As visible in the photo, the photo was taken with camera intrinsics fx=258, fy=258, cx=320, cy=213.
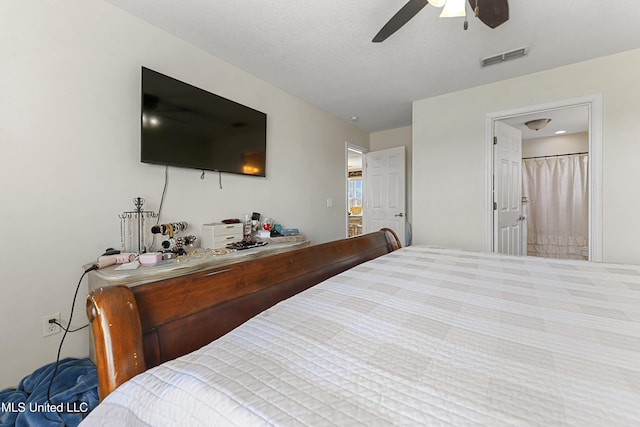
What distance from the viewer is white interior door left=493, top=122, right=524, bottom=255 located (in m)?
2.96

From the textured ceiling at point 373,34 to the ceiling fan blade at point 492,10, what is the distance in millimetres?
417

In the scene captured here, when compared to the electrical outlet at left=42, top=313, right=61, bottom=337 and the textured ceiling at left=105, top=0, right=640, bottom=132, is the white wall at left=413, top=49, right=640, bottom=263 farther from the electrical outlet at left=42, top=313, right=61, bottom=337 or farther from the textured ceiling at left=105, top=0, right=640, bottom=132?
the electrical outlet at left=42, top=313, right=61, bottom=337

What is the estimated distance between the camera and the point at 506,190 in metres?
3.11

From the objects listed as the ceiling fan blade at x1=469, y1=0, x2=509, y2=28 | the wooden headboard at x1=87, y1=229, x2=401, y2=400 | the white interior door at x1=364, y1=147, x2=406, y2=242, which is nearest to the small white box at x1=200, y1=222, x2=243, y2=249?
the wooden headboard at x1=87, y1=229, x2=401, y2=400

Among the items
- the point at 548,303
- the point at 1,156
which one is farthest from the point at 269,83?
the point at 548,303

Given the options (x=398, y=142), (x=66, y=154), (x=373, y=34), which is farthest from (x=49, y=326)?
(x=398, y=142)

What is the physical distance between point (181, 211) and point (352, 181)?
674 centimetres

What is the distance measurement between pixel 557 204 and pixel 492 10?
425 cm

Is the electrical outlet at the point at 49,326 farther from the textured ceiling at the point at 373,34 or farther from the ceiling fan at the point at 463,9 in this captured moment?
the ceiling fan at the point at 463,9

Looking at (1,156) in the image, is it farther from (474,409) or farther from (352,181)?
(352,181)

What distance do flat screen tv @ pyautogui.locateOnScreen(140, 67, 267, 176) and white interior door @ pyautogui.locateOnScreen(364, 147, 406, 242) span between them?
2333mm

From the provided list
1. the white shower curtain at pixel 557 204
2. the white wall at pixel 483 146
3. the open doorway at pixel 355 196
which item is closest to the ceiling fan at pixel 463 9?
the white wall at pixel 483 146

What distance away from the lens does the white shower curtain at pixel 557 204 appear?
411cm

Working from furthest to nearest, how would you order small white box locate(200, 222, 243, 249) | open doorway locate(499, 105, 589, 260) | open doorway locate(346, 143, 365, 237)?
open doorway locate(346, 143, 365, 237), open doorway locate(499, 105, 589, 260), small white box locate(200, 222, 243, 249)
